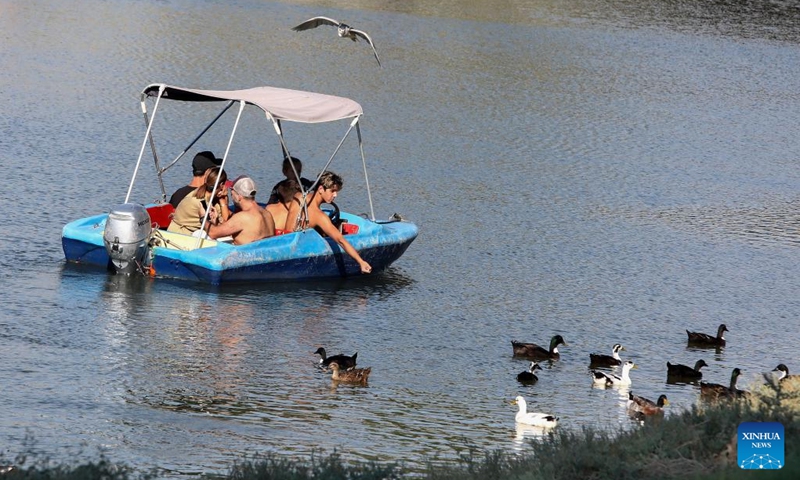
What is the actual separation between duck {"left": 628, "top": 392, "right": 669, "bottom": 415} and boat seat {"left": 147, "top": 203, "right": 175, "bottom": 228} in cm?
678

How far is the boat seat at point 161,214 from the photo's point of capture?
16.6m

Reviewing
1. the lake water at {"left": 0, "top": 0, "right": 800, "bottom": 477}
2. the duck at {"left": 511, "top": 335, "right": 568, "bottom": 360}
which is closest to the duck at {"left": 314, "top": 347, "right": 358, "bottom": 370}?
the lake water at {"left": 0, "top": 0, "right": 800, "bottom": 477}

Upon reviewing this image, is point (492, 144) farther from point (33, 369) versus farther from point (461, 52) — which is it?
point (33, 369)

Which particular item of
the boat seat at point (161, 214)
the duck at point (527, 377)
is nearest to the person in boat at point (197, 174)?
the boat seat at point (161, 214)

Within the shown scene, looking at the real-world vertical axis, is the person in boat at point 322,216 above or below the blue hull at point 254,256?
above

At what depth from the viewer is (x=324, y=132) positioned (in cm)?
2639

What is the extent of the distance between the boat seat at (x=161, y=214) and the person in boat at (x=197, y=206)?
45 cm

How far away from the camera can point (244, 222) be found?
15977mm

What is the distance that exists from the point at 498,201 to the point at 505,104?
8952 millimetres

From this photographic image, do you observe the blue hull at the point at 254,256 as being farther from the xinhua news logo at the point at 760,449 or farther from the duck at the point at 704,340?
the xinhua news logo at the point at 760,449

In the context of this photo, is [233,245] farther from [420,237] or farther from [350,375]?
[420,237]

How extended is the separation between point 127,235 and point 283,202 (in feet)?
8.70

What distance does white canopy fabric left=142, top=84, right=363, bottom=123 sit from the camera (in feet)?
54.0

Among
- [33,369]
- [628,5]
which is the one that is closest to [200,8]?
[628,5]
